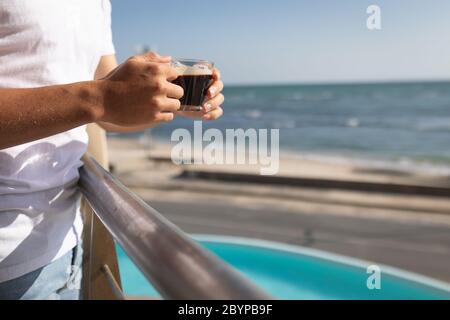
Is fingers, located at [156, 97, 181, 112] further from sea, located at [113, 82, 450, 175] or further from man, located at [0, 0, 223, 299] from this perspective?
sea, located at [113, 82, 450, 175]

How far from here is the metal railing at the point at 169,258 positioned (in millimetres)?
406

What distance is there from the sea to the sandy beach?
25.4 feet

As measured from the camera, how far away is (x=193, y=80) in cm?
95

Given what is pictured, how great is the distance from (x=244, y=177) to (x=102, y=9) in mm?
10346

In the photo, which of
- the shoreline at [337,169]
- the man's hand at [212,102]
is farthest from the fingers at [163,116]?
the shoreline at [337,169]

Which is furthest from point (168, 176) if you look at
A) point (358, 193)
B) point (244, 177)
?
point (358, 193)

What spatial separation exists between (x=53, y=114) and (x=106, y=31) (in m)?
0.53

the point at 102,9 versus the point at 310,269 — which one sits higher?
the point at 102,9

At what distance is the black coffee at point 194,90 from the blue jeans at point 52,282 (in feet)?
1.29

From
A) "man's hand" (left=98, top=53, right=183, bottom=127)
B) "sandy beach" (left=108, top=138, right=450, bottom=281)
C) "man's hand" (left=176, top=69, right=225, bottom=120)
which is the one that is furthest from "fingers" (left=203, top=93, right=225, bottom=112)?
"sandy beach" (left=108, top=138, right=450, bottom=281)

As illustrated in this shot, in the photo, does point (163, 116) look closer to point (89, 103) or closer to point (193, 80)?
point (89, 103)

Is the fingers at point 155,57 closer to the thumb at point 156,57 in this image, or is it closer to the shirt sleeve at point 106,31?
the thumb at point 156,57

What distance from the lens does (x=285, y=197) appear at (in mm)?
9758
